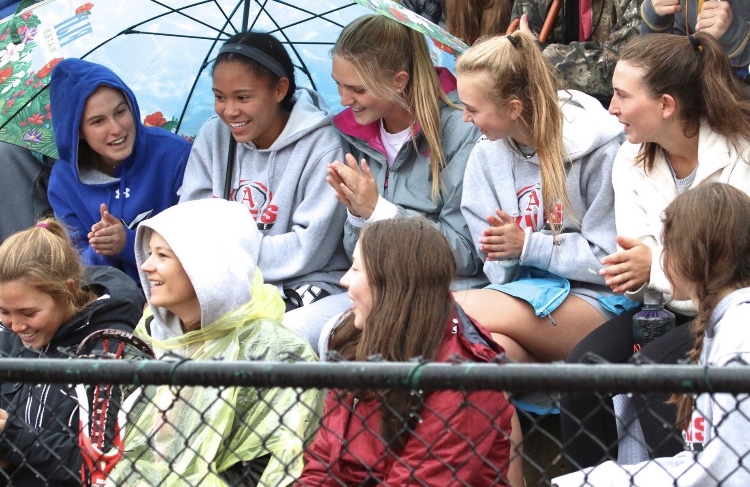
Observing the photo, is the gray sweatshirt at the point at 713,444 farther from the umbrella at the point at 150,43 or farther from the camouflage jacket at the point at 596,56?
the umbrella at the point at 150,43

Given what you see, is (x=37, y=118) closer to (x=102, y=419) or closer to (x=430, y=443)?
(x=102, y=419)

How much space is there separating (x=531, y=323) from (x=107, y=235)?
172cm

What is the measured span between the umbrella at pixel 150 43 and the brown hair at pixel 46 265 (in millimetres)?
1187

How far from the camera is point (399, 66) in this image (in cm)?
436

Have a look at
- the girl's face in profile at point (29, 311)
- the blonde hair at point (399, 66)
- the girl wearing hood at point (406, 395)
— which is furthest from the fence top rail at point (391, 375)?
the blonde hair at point (399, 66)

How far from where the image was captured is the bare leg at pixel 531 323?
149 inches

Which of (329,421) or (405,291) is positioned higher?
(405,291)

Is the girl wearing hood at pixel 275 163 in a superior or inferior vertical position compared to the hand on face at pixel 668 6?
inferior

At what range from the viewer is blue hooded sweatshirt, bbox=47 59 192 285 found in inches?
183

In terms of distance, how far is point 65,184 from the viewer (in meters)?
4.79

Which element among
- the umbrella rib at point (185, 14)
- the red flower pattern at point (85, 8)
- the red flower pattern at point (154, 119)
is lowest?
the red flower pattern at point (154, 119)

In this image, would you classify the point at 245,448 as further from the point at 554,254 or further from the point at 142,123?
the point at 142,123

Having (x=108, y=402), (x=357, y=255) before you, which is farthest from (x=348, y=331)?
(x=108, y=402)

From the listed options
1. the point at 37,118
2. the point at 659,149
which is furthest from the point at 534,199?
the point at 37,118
